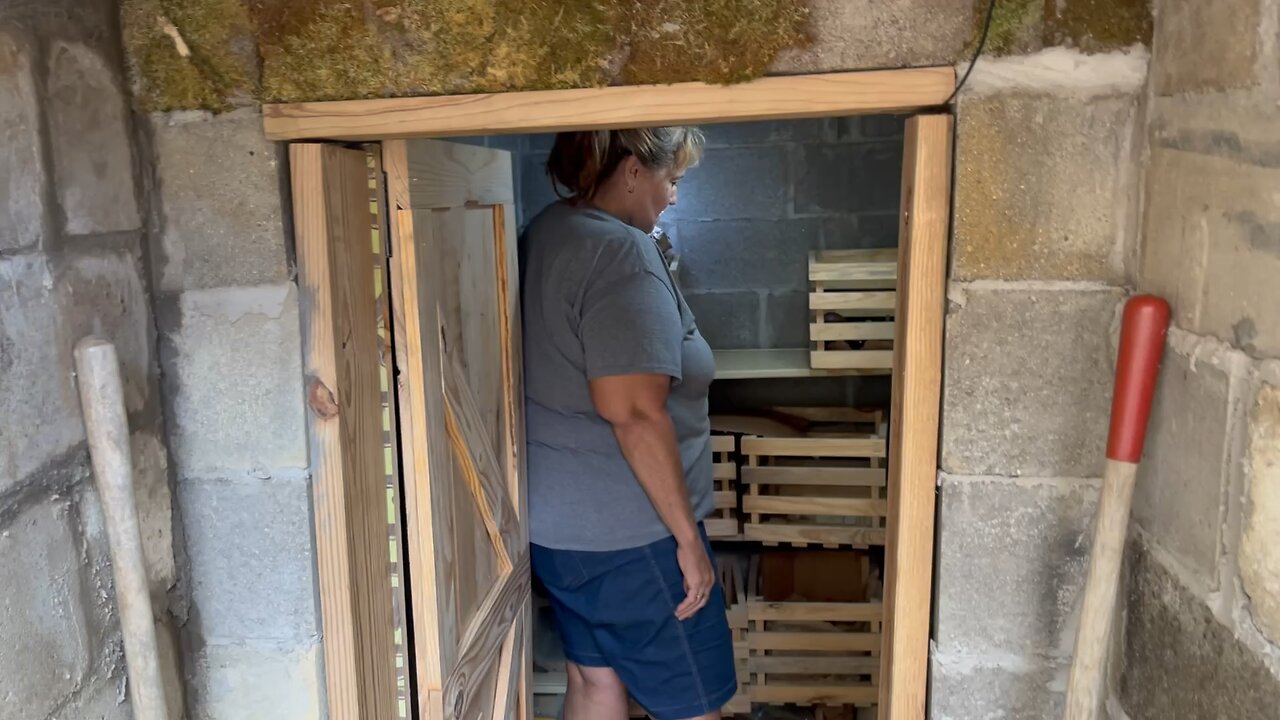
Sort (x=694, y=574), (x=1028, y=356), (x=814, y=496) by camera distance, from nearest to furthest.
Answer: (x=1028, y=356) → (x=694, y=574) → (x=814, y=496)

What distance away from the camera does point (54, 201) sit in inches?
39.2

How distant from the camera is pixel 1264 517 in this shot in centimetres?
79

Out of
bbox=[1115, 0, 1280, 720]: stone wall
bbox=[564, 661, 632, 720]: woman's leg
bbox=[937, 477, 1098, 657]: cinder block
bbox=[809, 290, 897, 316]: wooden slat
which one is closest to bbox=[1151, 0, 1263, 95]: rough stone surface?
bbox=[1115, 0, 1280, 720]: stone wall

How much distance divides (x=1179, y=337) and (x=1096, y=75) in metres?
0.30

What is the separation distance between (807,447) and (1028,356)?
5.41 feet

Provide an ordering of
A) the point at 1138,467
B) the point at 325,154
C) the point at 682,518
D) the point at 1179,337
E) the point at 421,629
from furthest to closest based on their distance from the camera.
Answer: the point at 682,518, the point at 421,629, the point at 325,154, the point at 1138,467, the point at 1179,337

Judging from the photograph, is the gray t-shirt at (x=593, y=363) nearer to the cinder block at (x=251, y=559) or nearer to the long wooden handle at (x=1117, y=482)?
the cinder block at (x=251, y=559)

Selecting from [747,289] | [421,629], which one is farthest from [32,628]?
[747,289]

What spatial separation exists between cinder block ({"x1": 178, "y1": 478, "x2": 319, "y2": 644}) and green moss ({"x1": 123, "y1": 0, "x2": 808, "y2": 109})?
18.4 inches

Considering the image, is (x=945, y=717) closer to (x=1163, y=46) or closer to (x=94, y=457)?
(x=1163, y=46)

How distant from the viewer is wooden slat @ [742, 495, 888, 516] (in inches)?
106

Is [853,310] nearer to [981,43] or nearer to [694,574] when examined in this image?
[694,574]

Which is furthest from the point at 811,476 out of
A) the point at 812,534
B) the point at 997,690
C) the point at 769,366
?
the point at 997,690

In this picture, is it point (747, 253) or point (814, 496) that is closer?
point (814, 496)
